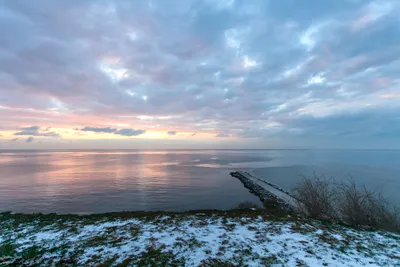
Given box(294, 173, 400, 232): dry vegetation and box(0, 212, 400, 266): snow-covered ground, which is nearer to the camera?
box(0, 212, 400, 266): snow-covered ground

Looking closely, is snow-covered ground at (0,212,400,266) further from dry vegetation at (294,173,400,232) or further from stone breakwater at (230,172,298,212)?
stone breakwater at (230,172,298,212)

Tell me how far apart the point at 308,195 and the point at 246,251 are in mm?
11927

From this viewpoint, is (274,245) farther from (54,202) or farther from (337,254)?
(54,202)

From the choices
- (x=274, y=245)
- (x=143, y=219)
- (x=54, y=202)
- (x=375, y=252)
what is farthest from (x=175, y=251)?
(x=54, y=202)

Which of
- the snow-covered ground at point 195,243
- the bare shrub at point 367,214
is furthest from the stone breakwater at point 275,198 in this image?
the snow-covered ground at point 195,243

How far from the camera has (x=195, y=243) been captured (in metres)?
8.12

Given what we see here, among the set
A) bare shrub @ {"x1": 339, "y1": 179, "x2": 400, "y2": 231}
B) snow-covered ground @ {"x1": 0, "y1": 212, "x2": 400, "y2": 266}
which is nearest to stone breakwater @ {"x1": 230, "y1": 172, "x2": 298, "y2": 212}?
bare shrub @ {"x1": 339, "y1": 179, "x2": 400, "y2": 231}

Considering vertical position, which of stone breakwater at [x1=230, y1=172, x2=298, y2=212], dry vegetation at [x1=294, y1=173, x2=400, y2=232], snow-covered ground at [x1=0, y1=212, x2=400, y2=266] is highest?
snow-covered ground at [x1=0, y1=212, x2=400, y2=266]

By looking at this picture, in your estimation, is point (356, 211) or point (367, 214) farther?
point (356, 211)

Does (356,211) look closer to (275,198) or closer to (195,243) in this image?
(195,243)

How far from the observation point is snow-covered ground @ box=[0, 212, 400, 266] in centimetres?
686

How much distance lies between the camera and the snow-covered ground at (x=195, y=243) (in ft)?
22.5

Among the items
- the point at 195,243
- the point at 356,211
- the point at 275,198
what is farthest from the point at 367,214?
the point at 275,198

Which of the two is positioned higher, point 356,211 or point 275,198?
point 356,211
